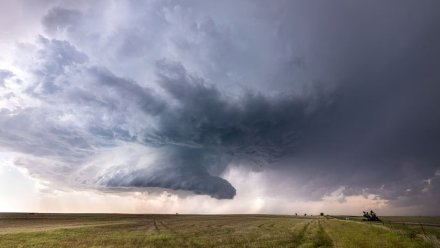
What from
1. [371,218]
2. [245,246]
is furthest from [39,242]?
[371,218]

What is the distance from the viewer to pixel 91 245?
39.0m

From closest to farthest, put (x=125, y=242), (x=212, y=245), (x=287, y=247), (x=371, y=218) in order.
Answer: (x=287, y=247) < (x=212, y=245) < (x=125, y=242) < (x=371, y=218)

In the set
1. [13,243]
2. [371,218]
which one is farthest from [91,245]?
[371,218]

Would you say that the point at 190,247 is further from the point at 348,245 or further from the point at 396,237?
the point at 396,237

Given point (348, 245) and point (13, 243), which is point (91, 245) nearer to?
point (13, 243)

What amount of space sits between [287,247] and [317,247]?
3338 mm

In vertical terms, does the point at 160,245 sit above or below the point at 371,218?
below

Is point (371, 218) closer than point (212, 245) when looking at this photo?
No

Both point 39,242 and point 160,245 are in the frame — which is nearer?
point 160,245

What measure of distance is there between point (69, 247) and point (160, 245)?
372 inches

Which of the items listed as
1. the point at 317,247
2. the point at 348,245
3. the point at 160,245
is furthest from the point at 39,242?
the point at 348,245

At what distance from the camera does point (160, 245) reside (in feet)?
129

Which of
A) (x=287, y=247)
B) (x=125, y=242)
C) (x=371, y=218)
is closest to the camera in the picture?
(x=287, y=247)

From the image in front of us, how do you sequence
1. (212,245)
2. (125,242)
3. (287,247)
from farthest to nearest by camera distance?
(125,242) < (212,245) < (287,247)
